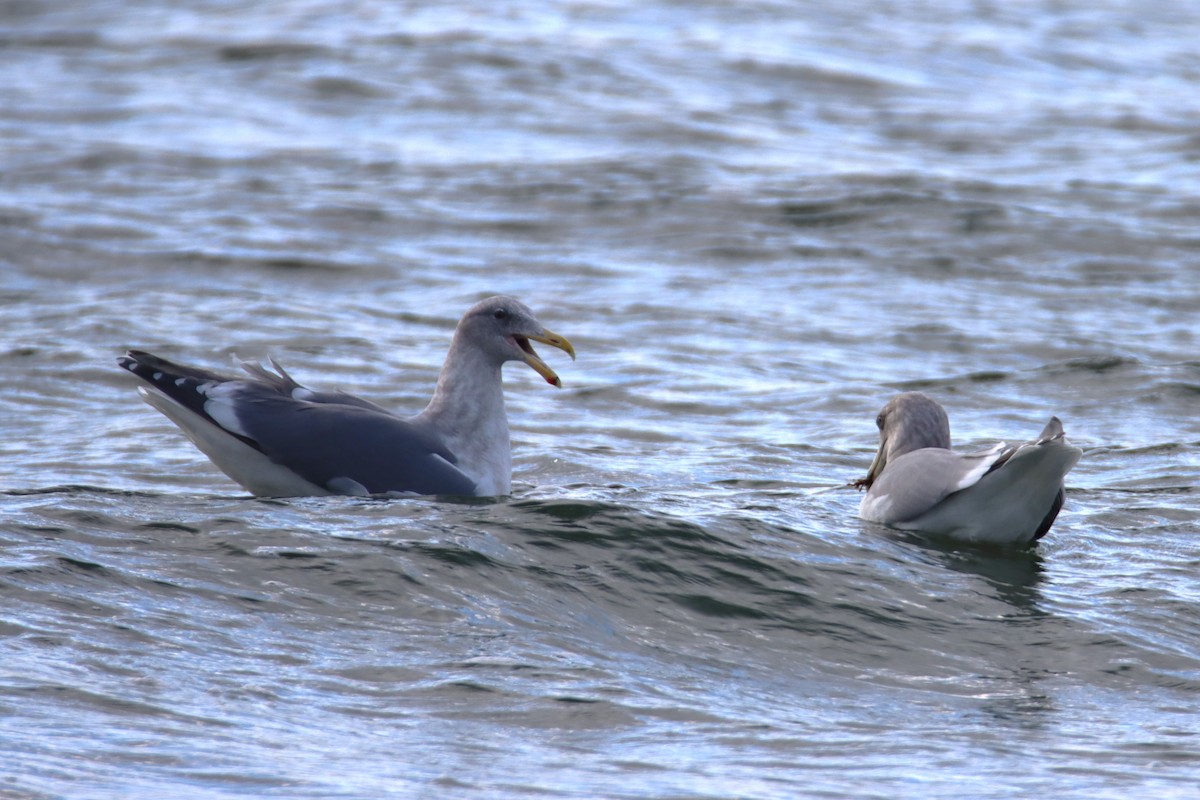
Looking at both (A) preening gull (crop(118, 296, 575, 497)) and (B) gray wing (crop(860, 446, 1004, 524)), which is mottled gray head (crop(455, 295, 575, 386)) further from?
(B) gray wing (crop(860, 446, 1004, 524))

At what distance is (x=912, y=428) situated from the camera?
8.15 metres

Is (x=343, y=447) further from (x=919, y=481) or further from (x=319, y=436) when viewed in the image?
(x=919, y=481)

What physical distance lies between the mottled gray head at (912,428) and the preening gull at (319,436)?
181 centimetres

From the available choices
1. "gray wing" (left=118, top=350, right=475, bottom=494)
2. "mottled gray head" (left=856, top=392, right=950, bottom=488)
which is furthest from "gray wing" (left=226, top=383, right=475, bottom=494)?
"mottled gray head" (left=856, top=392, right=950, bottom=488)

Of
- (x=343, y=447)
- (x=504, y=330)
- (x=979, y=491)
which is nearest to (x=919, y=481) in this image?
(x=979, y=491)

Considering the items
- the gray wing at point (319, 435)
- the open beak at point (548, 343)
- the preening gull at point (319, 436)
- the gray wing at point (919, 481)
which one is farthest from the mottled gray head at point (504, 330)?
the gray wing at point (919, 481)

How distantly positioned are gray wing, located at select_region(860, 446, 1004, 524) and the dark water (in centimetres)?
18

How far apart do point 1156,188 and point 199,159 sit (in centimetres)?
962

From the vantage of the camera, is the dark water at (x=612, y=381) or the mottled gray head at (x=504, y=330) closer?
the dark water at (x=612, y=381)

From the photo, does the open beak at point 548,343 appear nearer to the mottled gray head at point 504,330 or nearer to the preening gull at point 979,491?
the mottled gray head at point 504,330

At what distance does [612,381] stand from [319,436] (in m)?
3.97

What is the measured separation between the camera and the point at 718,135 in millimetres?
18938

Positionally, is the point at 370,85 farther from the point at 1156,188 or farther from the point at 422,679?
the point at 422,679

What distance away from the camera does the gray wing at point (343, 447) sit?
742cm
